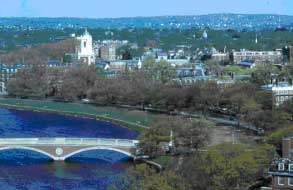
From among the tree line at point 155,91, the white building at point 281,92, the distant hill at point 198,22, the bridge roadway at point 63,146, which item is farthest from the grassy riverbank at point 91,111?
the distant hill at point 198,22

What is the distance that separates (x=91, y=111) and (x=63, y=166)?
17.6 m

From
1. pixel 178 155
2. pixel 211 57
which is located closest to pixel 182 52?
pixel 211 57

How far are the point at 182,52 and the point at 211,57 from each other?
8.37 m

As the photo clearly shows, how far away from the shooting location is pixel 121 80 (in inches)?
2072

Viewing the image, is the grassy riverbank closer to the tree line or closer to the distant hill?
the tree line

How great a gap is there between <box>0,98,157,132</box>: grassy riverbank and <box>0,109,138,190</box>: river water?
44.8 inches

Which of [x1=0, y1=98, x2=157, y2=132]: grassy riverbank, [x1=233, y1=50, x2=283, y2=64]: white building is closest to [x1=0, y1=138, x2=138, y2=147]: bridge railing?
[x1=0, y1=98, x2=157, y2=132]: grassy riverbank

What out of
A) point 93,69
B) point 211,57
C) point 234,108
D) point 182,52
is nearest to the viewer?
point 234,108

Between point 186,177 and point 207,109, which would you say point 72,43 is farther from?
point 186,177

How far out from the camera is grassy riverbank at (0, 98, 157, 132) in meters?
42.0

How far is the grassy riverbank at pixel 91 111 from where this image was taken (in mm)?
41991

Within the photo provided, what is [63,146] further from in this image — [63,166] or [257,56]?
[257,56]

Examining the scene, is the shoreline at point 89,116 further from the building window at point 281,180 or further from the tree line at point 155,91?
the building window at point 281,180

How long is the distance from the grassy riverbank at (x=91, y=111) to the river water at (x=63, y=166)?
1.14 meters
